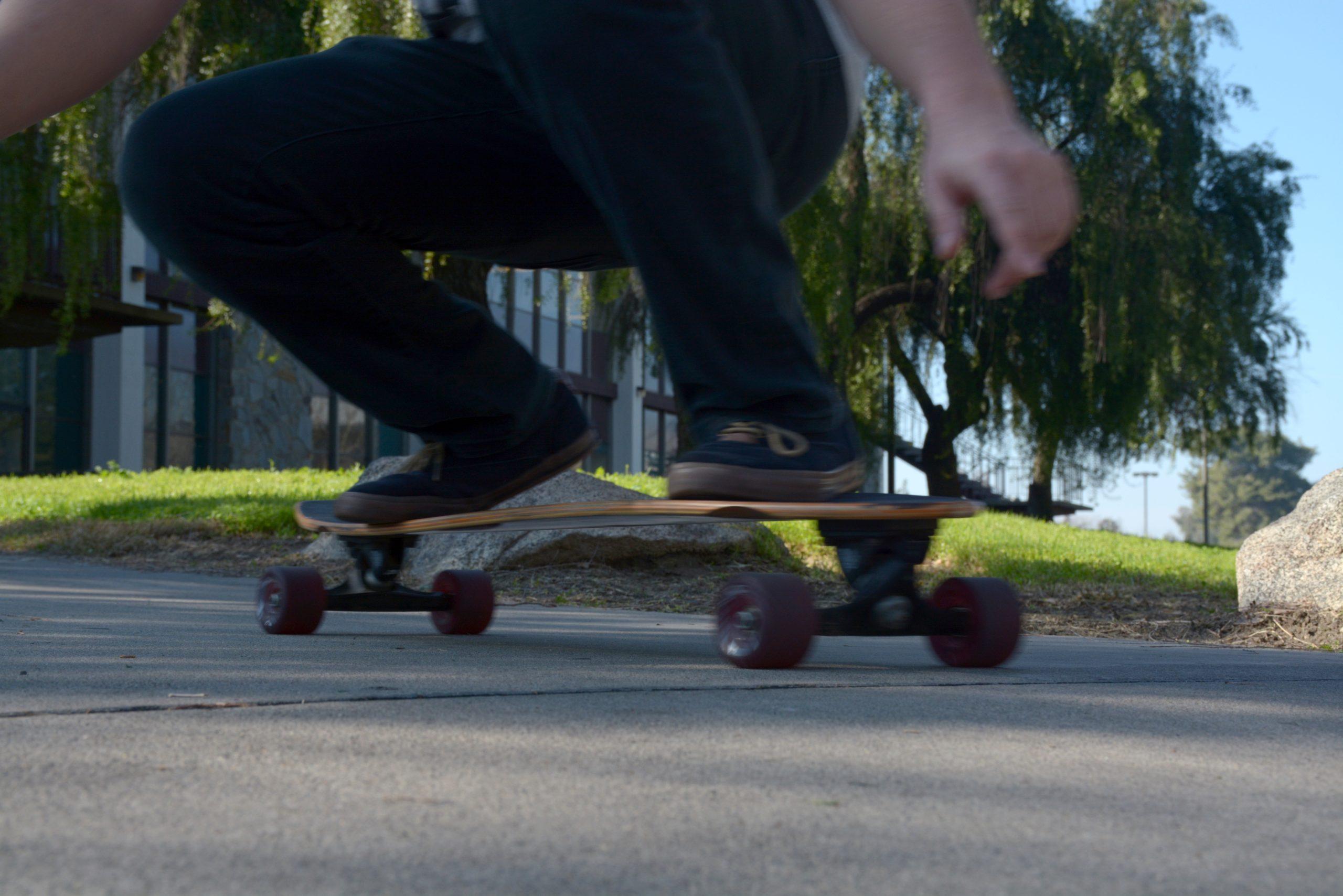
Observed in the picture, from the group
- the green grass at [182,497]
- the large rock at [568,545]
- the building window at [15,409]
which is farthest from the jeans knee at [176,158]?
the building window at [15,409]

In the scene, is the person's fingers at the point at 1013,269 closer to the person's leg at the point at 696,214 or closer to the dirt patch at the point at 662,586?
the person's leg at the point at 696,214

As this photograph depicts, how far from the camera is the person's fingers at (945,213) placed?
1152 mm

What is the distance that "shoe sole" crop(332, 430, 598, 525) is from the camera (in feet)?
6.91

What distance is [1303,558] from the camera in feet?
13.6

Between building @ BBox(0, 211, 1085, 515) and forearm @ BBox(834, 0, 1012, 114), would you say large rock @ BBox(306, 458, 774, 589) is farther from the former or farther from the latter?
building @ BBox(0, 211, 1085, 515)

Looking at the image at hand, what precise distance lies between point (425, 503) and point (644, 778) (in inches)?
52.0

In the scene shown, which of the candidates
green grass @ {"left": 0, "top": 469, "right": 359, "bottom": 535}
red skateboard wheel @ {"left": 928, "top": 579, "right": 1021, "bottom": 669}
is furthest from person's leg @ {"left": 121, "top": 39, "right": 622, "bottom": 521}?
green grass @ {"left": 0, "top": 469, "right": 359, "bottom": 535}

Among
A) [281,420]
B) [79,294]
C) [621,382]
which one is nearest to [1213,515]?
[621,382]

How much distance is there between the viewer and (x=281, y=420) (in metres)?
19.0

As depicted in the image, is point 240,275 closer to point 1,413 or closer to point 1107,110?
point 1107,110

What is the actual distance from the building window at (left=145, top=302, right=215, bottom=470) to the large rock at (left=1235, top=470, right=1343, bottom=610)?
16.6 m

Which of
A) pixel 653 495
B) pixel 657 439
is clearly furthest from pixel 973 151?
pixel 657 439

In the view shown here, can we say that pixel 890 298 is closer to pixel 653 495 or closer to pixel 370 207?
pixel 653 495

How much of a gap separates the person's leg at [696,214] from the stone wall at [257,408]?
57.5ft
